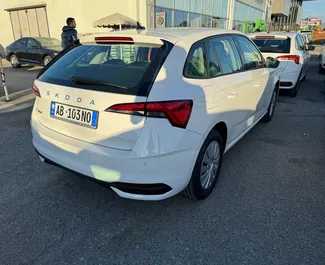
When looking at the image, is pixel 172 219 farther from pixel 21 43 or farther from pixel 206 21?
pixel 206 21

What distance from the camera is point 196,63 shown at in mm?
2408

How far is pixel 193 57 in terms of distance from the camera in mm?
2377

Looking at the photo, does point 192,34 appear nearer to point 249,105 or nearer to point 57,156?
point 249,105

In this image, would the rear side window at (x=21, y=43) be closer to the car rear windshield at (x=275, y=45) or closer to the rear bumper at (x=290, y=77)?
the car rear windshield at (x=275, y=45)

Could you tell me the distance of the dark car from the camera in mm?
11820

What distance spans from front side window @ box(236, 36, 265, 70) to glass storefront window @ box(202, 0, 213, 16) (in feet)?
49.3

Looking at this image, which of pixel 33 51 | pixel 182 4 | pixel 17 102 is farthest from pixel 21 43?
pixel 182 4

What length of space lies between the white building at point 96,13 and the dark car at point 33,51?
107 inches

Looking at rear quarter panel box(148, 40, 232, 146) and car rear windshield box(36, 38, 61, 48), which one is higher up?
rear quarter panel box(148, 40, 232, 146)

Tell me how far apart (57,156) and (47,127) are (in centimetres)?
31

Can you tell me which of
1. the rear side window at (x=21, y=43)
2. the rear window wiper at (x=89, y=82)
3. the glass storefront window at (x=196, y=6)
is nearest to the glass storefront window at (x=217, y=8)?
the glass storefront window at (x=196, y=6)

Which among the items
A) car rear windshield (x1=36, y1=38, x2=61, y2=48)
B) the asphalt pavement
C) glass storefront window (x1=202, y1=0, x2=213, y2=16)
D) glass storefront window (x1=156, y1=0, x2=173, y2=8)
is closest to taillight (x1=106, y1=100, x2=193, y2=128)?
the asphalt pavement

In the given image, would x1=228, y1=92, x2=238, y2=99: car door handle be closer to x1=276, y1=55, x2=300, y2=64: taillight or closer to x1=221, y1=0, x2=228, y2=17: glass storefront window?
x1=276, y1=55, x2=300, y2=64: taillight

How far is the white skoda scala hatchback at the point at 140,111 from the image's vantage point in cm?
200
